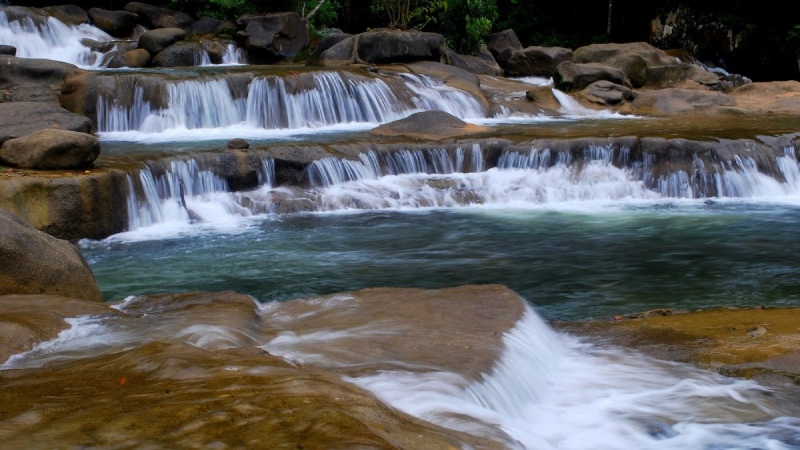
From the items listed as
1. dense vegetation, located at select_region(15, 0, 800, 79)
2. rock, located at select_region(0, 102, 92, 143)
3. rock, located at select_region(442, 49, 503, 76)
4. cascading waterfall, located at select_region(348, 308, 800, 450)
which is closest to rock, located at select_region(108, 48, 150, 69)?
dense vegetation, located at select_region(15, 0, 800, 79)

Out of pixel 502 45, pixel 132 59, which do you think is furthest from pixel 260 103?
pixel 502 45

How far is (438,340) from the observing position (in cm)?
530

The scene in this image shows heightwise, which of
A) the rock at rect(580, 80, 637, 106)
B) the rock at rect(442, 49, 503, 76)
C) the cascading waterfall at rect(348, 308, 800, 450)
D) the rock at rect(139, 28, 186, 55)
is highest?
the rock at rect(139, 28, 186, 55)

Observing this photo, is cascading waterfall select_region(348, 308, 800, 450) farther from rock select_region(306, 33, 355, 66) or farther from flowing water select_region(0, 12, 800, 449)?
rock select_region(306, 33, 355, 66)

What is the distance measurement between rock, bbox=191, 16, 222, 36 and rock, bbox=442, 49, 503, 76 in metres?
6.45

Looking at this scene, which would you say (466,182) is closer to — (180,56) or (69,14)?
(180,56)

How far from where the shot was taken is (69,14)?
23141 millimetres

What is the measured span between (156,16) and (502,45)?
965 cm

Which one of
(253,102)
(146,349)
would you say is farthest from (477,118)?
(146,349)

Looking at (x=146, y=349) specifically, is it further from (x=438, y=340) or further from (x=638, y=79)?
(x=638, y=79)

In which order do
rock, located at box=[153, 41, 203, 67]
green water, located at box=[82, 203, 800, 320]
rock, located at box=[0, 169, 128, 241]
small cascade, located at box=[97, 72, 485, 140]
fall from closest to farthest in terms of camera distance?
1. green water, located at box=[82, 203, 800, 320]
2. rock, located at box=[0, 169, 128, 241]
3. small cascade, located at box=[97, 72, 485, 140]
4. rock, located at box=[153, 41, 203, 67]

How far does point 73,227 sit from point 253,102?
23.6 ft

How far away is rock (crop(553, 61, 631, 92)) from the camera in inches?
797

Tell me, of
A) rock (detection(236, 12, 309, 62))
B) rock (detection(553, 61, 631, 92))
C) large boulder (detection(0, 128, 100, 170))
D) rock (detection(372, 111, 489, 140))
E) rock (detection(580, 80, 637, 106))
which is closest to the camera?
large boulder (detection(0, 128, 100, 170))
